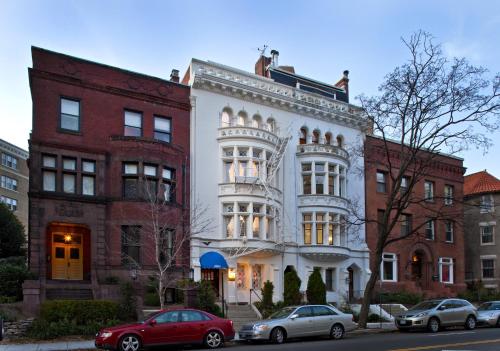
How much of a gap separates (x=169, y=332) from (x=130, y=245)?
1184cm

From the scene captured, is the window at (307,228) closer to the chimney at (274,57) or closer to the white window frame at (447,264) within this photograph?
the chimney at (274,57)

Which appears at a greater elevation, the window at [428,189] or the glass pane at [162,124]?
the glass pane at [162,124]

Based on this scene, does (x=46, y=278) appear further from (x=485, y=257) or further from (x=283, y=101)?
(x=485, y=257)

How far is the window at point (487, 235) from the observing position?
48.5 meters

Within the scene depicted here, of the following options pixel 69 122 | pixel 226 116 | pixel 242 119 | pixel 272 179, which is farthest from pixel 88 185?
pixel 272 179

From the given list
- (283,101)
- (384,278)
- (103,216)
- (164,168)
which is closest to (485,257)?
(384,278)

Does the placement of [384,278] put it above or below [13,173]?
below

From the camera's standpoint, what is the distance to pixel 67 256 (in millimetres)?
29344

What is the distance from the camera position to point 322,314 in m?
21.2

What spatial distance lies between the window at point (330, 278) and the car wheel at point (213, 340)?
63.5 ft

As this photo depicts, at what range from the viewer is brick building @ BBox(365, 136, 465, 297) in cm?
3988

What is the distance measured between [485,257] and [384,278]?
14.0 metres

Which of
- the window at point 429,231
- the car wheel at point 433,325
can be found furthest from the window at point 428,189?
the car wheel at point 433,325

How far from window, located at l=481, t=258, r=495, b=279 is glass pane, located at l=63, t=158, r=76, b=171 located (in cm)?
3632
